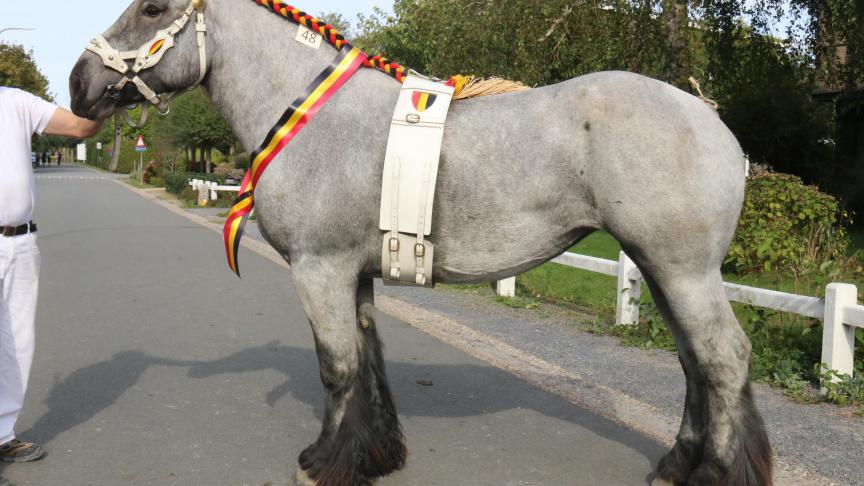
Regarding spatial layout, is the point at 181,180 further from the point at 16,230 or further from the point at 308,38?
the point at 308,38

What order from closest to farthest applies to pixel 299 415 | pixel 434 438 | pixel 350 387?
pixel 350 387 < pixel 434 438 < pixel 299 415

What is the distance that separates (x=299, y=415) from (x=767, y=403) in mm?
3008

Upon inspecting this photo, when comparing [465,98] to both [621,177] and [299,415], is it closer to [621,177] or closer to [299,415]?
[621,177]

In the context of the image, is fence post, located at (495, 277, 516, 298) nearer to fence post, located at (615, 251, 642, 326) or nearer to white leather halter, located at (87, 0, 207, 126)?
fence post, located at (615, 251, 642, 326)

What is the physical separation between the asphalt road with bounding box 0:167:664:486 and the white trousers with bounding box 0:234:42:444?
0.32m

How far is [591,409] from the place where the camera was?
16.2 feet

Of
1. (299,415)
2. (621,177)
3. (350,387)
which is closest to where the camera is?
(621,177)

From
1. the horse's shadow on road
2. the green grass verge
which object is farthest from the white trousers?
the green grass verge

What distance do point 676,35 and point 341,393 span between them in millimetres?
11821

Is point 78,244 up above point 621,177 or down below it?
below

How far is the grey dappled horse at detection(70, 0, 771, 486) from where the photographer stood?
Result: 10.3 ft

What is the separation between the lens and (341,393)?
3.56 meters

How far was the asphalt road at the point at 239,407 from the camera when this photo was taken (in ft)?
13.0

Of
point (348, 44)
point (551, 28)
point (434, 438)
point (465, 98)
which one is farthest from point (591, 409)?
point (551, 28)
